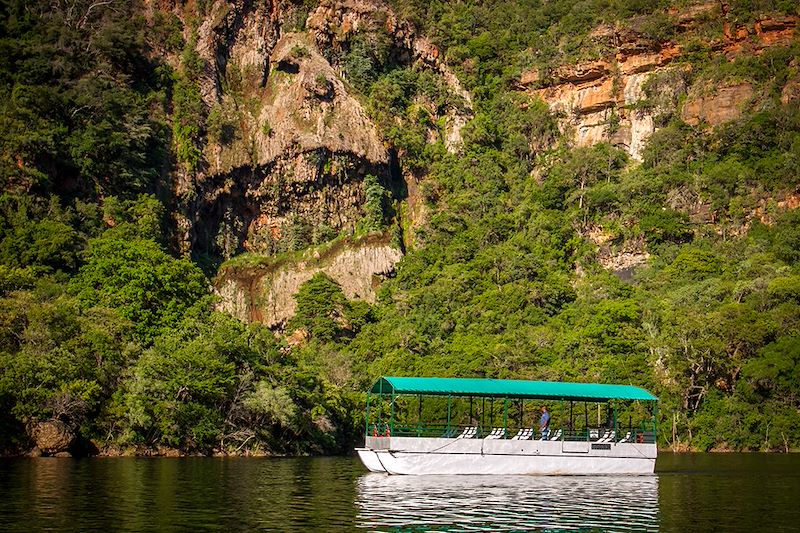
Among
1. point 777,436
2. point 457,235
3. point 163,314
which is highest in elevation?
point 457,235

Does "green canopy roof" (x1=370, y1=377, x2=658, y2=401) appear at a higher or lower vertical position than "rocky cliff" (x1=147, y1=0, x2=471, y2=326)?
lower

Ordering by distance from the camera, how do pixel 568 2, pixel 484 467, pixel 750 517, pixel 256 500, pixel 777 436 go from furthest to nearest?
pixel 568 2, pixel 777 436, pixel 484 467, pixel 256 500, pixel 750 517

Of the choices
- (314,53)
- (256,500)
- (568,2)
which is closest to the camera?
(256,500)

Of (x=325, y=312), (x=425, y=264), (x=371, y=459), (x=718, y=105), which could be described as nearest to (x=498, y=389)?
(x=371, y=459)

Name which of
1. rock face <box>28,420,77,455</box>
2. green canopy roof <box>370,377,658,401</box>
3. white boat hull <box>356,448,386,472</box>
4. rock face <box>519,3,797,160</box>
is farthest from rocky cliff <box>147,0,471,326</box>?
green canopy roof <box>370,377,658,401</box>

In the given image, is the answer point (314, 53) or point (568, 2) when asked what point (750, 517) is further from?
point (568, 2)

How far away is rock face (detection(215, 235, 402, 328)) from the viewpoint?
116812mm

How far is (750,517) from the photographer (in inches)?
1281

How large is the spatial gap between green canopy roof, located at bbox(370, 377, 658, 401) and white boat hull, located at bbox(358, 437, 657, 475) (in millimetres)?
2245

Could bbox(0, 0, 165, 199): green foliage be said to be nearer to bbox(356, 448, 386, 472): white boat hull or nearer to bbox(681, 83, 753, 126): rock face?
bbox(356, 448, 386, 472): white boat hull

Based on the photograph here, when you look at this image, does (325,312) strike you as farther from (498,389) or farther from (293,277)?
(498,389)

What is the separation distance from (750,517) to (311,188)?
9752 centimetres

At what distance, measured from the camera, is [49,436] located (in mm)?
57281

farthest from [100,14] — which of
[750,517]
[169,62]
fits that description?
[750,517]
